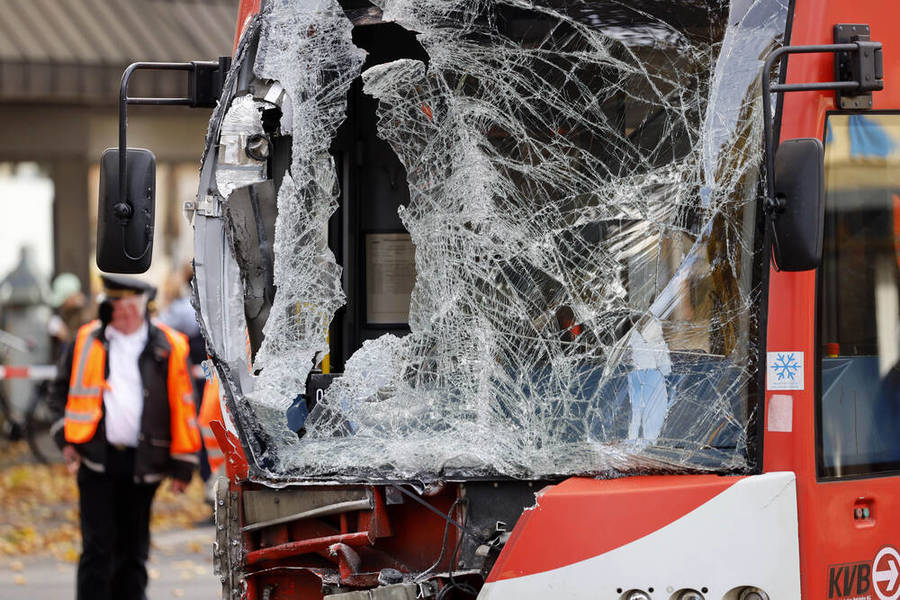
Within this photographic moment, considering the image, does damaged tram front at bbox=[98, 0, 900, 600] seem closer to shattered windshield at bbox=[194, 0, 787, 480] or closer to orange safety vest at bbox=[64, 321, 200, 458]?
shattered windshield at bbox=[194, 0, 787, 480]

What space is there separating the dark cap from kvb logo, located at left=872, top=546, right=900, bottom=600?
4.40 metres

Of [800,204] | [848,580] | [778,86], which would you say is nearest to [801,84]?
[778,86]

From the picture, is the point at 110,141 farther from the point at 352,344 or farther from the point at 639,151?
the point at 639,151

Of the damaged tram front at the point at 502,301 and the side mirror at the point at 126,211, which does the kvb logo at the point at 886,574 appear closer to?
the damaged tram front at the point at 502,301

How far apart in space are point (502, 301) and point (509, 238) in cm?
23

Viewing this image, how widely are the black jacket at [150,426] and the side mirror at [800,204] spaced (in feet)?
13.9

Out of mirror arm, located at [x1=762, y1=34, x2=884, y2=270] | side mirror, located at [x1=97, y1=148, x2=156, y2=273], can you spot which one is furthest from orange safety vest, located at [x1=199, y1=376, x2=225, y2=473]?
mirror arm, located at [x1=762, y1=34, x2=884, y2=270]

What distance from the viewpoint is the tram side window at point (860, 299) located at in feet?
14.4

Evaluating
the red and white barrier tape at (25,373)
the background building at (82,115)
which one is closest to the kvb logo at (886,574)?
the background building at (82,115)

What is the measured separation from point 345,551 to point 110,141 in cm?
1100

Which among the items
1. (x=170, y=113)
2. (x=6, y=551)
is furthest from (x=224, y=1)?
(x=6, y=551)

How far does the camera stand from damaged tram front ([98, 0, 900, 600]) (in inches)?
170

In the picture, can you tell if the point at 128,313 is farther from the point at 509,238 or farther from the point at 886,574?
the point at 886,574

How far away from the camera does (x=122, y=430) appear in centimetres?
732
